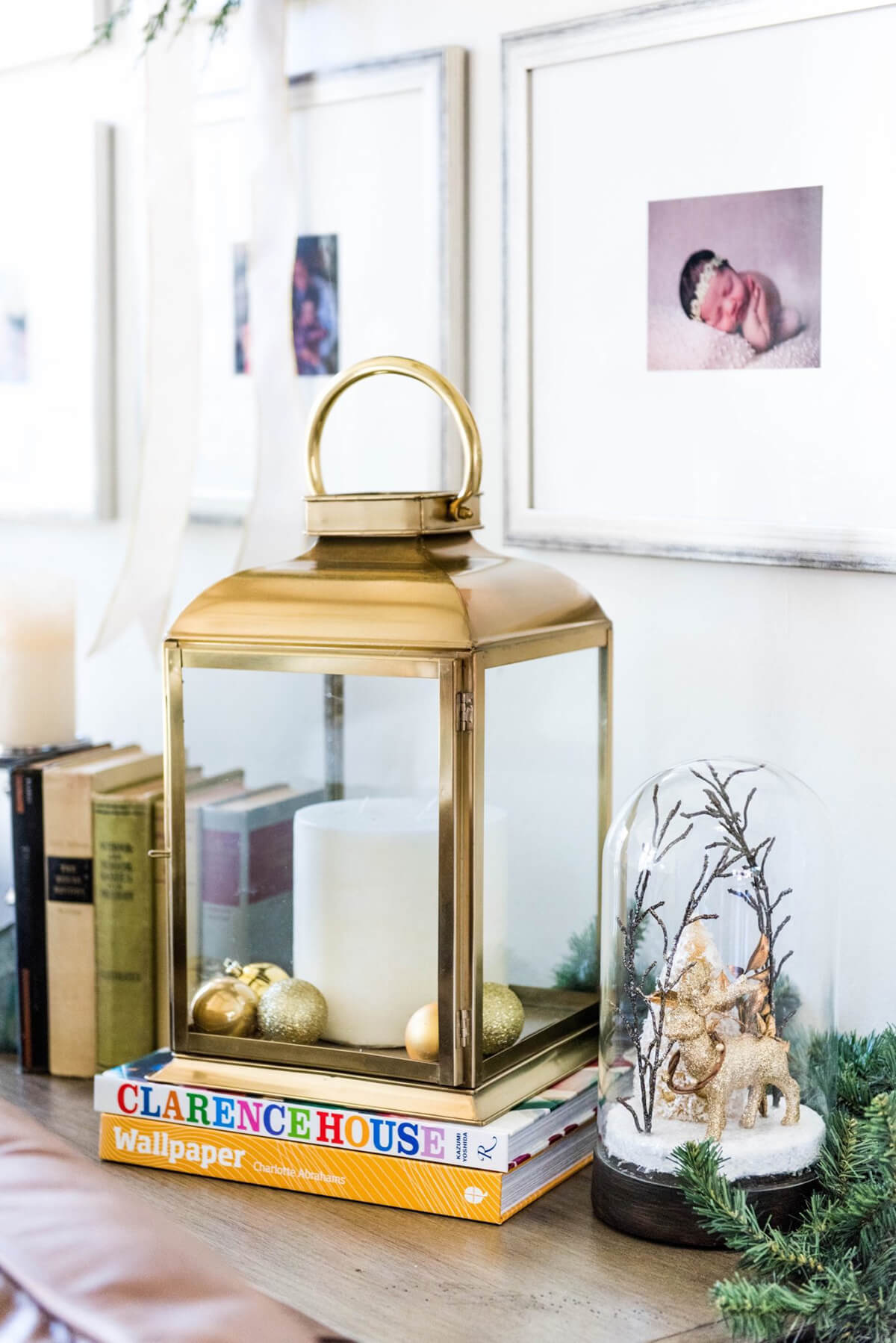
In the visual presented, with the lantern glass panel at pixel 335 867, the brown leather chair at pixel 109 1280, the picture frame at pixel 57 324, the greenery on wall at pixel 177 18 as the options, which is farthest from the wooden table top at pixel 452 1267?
the greenery on wall at pixel 177 18

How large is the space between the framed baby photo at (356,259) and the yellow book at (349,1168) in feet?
1.90

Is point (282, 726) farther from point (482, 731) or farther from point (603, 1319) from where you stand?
point (603, 1319)

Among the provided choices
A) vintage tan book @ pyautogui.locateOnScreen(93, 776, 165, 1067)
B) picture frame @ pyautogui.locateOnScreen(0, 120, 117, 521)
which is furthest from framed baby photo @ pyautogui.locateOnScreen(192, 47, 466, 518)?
vintage tan book @ pyautogui.locateOnScreen(93, 776, 165, 1067)

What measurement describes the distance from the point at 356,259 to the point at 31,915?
64 centimetres

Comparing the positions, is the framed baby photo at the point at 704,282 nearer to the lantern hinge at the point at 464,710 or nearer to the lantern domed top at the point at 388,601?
the lantern domed top at the point at 388,601

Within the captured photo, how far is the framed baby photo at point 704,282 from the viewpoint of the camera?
0.99 meters

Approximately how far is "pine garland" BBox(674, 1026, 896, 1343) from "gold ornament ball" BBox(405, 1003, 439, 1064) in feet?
0.55

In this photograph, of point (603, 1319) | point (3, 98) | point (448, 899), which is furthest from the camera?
point (3, 98)

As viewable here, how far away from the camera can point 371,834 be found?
0.94m

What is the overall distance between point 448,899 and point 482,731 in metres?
0.10

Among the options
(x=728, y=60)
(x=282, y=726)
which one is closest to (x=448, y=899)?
(x=282, y=726)

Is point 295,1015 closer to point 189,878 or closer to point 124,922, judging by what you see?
point 189,878

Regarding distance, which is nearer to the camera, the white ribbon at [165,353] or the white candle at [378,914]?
the white candle at [378,914]

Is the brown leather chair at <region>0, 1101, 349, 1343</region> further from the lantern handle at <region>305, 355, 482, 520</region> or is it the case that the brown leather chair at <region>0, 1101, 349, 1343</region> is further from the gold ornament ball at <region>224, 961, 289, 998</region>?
the lantern handle at <region>305, 355, 482, 520</region>
